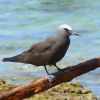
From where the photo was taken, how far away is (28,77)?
10.5 metres

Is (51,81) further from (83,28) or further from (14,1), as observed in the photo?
(14,1)

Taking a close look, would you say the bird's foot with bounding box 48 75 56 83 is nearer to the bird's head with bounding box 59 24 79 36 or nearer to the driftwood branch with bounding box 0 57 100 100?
the driftwood branch with bounding box 0 57 100 100

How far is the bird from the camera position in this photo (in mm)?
6438

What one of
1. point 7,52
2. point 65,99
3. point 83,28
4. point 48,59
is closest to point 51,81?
point 48,59

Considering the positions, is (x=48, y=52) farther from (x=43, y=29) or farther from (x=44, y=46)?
(x=43, y=29)

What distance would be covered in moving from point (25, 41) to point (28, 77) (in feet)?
10.3

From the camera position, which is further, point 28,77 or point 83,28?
point 83,28

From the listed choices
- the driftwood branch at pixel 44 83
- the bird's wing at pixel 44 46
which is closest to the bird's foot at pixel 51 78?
the driftwood branch at pixel 44 83

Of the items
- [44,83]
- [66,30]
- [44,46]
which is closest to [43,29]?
[44,46]

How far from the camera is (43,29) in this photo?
1491 centimetres

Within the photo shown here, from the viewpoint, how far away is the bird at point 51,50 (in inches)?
253

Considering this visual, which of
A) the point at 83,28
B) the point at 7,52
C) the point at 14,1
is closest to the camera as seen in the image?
the point at 7,52

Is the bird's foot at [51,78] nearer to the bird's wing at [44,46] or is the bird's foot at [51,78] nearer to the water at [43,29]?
the bird's wing at [44,46]

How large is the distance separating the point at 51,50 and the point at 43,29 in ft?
27.6
